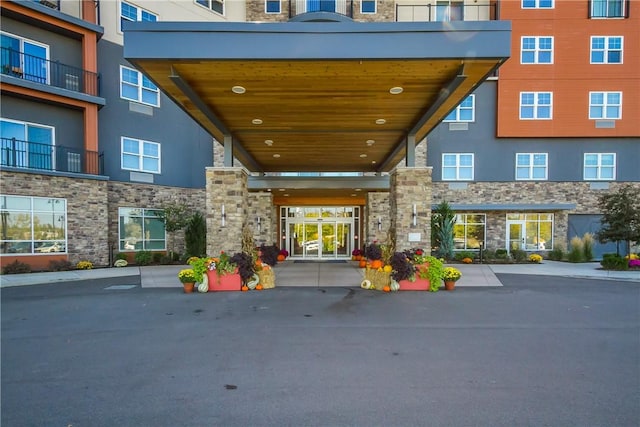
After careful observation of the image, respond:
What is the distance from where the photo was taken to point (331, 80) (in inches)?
266

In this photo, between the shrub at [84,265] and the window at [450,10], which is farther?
the window at [450,10]

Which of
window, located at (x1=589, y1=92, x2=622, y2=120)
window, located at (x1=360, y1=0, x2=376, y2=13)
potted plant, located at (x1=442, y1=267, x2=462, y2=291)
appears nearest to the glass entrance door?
window, located at (x1=589, y1=92, x2=622, y2=120)

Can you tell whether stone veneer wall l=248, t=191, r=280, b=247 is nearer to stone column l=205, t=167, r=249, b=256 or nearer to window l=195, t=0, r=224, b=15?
stone column l=205, t=167, r=249, b=256

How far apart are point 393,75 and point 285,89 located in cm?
228

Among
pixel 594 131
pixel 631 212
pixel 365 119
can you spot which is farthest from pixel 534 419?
pixel 594 131

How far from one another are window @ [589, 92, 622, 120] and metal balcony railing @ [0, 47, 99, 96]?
84.0 ft

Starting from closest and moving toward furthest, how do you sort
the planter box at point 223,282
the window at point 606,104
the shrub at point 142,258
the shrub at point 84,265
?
the planter box at point 223,282
the shrub at point 84,265
the shrub at point 142,258
the window at point 606,104

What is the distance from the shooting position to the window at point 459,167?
19.2 metres

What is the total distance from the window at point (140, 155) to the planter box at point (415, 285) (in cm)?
1412

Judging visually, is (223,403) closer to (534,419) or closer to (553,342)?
(534,419)

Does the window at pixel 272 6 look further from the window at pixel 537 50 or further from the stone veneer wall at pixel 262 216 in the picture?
the window at pixel 537 50

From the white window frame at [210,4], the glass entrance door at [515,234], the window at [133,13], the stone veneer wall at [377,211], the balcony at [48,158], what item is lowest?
the glass entrance door at [515,234]

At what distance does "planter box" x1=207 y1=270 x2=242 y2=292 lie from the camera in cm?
938

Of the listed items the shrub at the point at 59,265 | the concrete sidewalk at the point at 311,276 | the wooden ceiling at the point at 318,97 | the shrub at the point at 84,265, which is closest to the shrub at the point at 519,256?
the concrete sidewalk at the point at 311,276
